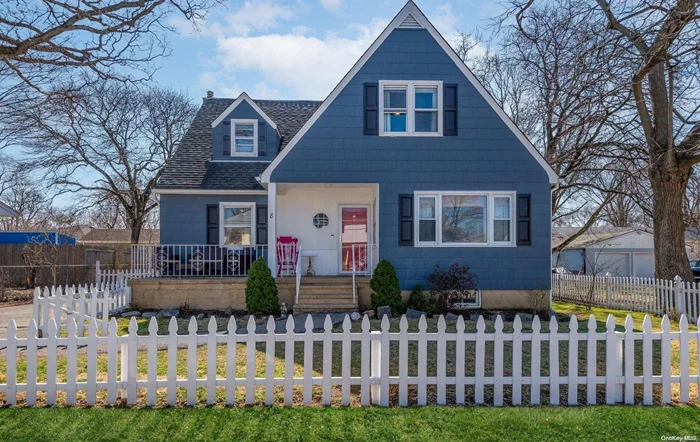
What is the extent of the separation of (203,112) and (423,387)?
52.1ft

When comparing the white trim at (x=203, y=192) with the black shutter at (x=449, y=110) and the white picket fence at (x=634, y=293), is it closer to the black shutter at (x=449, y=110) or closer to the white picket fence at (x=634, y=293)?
the black shutter at (x=449, y=110)

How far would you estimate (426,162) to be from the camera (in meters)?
11.6

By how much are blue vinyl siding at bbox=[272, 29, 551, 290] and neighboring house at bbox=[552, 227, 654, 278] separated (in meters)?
20.2

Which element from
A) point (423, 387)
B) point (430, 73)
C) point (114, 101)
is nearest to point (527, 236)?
point (430, 73)

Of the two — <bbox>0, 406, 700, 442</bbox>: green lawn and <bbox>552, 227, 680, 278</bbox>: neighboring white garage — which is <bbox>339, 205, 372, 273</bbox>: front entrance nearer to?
<bbox>0, 406, 700, 442</bbox>: green lawn

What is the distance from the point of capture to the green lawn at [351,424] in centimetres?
403

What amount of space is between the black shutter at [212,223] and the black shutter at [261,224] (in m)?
1.18

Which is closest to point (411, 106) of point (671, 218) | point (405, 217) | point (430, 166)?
point (430, 166)

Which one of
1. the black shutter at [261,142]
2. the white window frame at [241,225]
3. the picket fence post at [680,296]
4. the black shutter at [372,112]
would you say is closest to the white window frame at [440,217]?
the black shutter at [372,112]

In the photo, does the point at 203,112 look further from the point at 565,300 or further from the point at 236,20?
the point at 565,300

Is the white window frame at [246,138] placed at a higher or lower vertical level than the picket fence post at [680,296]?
higher

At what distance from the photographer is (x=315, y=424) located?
4.23m

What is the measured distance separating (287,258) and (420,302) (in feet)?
12.8

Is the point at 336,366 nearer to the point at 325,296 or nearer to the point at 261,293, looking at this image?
the point at 261,293
